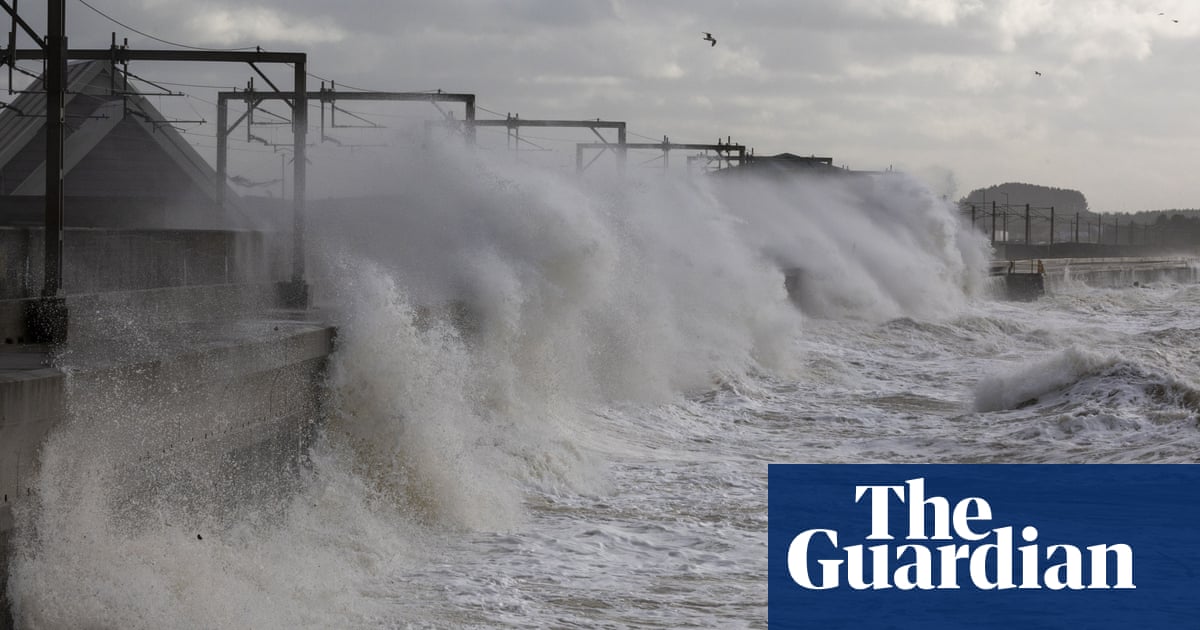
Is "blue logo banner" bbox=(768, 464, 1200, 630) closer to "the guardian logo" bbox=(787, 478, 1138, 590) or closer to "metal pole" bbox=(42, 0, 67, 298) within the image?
"the guardian logo" bbox=(787, 478, 1138, 590)

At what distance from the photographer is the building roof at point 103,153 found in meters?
39.7

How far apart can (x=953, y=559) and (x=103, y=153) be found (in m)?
36.1

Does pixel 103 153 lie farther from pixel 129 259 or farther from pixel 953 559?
pixel 953 559

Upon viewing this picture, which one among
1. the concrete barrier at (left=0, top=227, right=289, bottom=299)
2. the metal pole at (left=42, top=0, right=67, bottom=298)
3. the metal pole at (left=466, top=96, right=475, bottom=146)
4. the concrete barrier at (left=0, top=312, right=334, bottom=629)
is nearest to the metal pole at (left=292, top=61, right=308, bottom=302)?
the concrete barrier at (left=0, top=227, right=289, bottom=299)

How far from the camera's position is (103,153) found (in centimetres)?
4122

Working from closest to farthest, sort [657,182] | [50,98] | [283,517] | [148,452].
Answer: [148,452], [283,517], [50,98], [657,182]

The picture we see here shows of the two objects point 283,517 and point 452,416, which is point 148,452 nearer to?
point 283,517

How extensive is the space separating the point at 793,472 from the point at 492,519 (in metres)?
4.04

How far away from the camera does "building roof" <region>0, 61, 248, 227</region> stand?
39.7 metres

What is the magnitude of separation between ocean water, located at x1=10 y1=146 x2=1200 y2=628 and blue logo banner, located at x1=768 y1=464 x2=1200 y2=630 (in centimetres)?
47

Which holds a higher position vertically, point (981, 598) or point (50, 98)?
point (50, 98)

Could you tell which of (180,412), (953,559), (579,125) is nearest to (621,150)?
(579,125)

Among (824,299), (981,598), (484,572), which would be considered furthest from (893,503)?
(824,299)

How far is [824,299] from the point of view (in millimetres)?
41812
